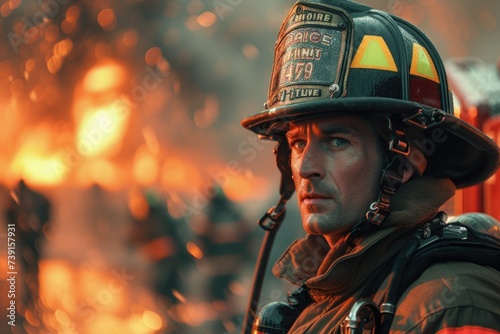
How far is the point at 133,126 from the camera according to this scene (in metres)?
8.16

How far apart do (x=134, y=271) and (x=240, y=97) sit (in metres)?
1.80

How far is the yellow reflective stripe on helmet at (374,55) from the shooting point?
8.17 ft

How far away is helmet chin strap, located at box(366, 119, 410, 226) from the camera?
2414mm

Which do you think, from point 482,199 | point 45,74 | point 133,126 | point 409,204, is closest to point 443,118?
point 409,204

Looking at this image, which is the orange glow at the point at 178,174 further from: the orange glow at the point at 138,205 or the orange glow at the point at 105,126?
the orange glow at the point at 105,126

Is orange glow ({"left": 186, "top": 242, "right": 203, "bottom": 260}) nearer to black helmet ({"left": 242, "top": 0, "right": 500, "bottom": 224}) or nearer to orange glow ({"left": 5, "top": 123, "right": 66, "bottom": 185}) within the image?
orange glow ({"left": 5, "top": 123, "right": 66, "bottom": 185})

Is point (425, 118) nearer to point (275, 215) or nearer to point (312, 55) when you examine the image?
point (312, 55)

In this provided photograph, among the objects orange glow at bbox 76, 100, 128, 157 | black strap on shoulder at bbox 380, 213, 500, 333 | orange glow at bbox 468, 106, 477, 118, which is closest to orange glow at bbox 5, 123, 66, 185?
orange glow at bbox 76, 100, 128, 157

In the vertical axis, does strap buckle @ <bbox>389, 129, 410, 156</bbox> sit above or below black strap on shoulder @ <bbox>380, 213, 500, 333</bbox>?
above

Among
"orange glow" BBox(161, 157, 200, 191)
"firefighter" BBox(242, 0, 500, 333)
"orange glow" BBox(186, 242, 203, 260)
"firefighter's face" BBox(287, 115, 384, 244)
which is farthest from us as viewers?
"orange glow" BBox(161, 157, 200, 191)

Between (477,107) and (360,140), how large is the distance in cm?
163

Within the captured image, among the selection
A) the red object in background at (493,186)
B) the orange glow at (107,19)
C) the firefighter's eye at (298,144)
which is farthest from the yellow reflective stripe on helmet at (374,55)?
the orange glow at (107,19)

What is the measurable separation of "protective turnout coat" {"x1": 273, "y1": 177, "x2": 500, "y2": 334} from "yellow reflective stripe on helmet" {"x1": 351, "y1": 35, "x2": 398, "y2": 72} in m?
0.34

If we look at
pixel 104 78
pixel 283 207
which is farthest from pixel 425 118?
pixel 104 78
